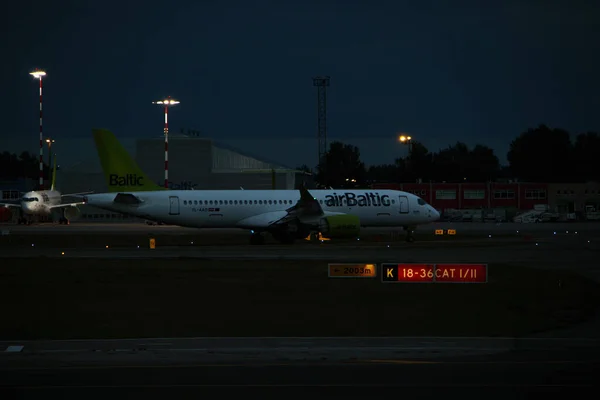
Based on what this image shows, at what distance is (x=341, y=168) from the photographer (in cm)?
16725

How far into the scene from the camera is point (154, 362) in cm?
1527

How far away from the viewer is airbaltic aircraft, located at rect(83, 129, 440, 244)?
49.1 metres

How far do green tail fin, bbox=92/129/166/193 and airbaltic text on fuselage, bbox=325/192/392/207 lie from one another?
11709 mm

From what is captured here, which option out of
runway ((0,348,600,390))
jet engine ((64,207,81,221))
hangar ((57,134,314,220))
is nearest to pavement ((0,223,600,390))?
runway ((0,348,600,390))

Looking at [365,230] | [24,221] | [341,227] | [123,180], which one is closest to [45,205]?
[24,221]

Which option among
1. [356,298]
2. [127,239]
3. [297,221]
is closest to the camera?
[356,298]

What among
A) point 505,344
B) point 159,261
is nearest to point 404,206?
point 159,261

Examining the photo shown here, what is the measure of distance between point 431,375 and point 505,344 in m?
4.07

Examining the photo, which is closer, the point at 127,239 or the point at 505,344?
the point at 505,344

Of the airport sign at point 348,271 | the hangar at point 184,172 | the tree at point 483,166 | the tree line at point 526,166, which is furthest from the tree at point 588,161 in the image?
the airport sign at point 348,271

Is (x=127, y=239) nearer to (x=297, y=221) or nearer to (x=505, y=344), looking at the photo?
(x=297, y=221)

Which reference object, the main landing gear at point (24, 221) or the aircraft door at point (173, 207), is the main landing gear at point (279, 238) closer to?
the aircraft door at point (173, 207)

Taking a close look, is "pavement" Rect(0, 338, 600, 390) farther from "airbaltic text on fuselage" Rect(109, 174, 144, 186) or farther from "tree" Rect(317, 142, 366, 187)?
"tree" Rect(317, 142, 366, 187)

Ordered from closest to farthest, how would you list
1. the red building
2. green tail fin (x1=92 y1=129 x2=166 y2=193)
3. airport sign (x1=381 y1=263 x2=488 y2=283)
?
airport sign (x1=381 y1=263 x2=488 y2=283)
green tail fin (x1=92 y1=129 x2=166 y2=193)
the red building
